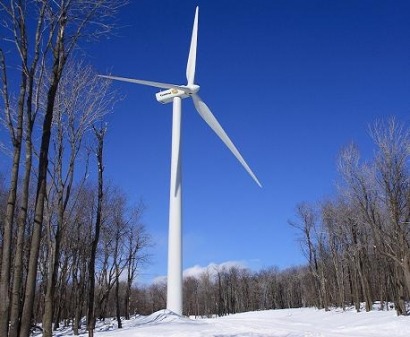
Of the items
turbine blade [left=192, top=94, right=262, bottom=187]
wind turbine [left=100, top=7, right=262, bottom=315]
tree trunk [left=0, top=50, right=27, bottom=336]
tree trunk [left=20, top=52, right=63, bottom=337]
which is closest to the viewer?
tree trunk [left=0, top=50, right=27, bottom=336]

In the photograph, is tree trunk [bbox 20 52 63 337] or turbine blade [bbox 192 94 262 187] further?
turbine blade [bbox 192 94 262 187]

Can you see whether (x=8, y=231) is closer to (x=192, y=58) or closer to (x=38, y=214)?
(x=38, y=214)

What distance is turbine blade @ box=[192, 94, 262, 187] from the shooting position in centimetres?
2412

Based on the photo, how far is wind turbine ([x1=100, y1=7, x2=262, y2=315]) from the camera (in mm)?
21000

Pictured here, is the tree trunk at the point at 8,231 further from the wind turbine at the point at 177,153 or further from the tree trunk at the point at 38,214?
the wind turbine at the point at 177,153

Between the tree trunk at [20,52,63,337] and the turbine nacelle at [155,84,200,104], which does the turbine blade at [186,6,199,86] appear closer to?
the turbine nacelle at [155,84,200,104]

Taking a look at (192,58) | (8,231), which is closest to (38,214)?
(8,231)

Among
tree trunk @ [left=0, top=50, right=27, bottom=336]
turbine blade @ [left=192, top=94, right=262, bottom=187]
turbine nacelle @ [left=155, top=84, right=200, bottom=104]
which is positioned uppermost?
turbine nacelle @ [left=155, top=84, right=200, bottom=104]

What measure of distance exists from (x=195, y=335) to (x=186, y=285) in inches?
3750

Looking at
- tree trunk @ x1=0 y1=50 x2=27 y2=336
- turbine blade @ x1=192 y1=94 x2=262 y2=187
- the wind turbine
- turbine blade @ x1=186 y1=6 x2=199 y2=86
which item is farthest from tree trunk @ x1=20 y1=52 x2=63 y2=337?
turbine blade @ x1=186 y1=6 x2=199 y2=86

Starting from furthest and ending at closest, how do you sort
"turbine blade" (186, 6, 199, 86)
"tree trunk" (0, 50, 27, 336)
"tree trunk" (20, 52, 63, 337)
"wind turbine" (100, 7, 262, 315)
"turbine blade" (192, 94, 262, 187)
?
"turbine blade" (186, 6, 199, 86)
"turbine blade" (192, 94, 262, 187)
"wind turbine" (100, 7, 262, 315)
"tree trunk" (20, 52, 63, 337)
"tree trunk" (0, 50, 27, 336)

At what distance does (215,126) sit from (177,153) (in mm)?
3146

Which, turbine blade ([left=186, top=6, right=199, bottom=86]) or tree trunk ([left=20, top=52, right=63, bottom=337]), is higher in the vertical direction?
turbine blade ([left=186, top=6, right=199, bottom=86])

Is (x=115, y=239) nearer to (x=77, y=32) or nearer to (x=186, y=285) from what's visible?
(x=77, y=32)
